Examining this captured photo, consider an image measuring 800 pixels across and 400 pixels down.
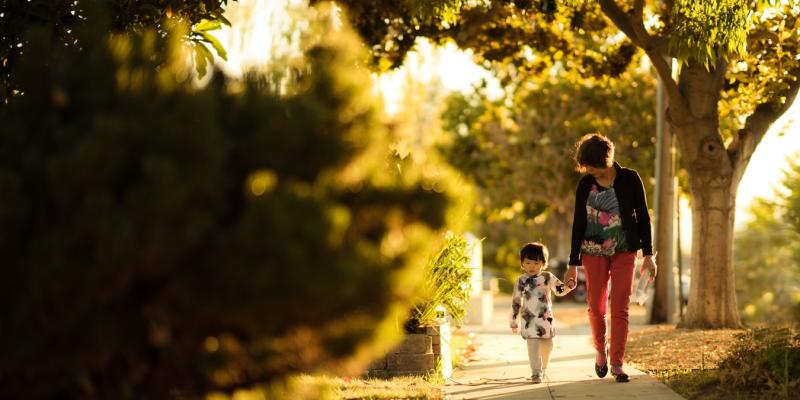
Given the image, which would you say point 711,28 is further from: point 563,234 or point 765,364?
point 563,234

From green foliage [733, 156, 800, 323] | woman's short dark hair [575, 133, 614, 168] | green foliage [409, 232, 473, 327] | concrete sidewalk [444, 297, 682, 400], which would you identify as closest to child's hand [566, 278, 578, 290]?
concrete sidewalk [444, 297, 682, 400]

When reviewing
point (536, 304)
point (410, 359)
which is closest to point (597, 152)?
point (536, 304)

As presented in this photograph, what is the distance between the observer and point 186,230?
3.82 meters

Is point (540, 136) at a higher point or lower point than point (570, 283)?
higher

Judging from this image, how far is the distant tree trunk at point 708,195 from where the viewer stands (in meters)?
13.7

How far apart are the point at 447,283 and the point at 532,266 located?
83 centimetres

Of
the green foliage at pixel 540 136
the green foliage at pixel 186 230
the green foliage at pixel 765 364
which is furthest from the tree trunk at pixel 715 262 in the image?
the green foliage at pixel 540 136

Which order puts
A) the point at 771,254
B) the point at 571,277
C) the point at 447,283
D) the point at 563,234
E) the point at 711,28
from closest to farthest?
the point at 571,277, the point at 447,283, the point at 711,28, the point at 563,234, the point at 771,254

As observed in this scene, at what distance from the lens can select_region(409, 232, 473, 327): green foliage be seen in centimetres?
895

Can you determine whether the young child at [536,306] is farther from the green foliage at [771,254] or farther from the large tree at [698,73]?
the green foliage at [771,254]

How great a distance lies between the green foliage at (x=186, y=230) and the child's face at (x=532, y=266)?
4.59 m

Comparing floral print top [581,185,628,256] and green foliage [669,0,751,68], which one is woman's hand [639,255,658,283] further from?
green foliage [669,0,751,68]

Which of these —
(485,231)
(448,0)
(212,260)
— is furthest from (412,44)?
(485,231)

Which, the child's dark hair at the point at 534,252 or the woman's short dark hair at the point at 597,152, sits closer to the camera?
the woman's short dark hair at the point at 597,152
